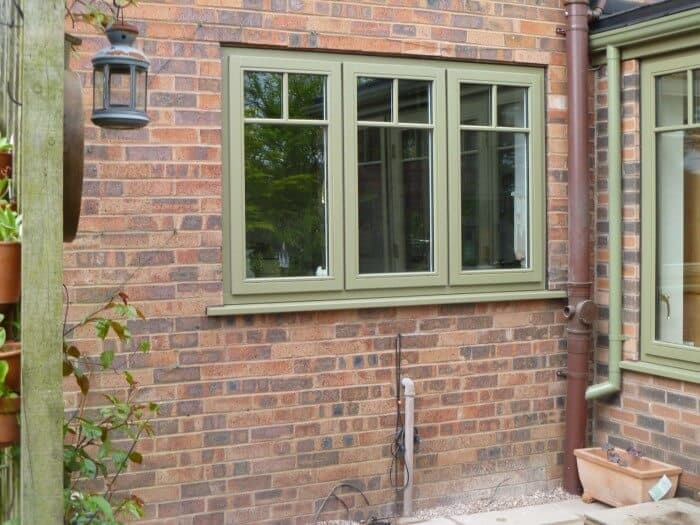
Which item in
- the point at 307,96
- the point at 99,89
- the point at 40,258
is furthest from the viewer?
the point at 307,96

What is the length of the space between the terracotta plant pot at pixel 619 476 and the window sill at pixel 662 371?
49 centimetres

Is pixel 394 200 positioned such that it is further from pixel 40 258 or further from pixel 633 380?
pixel 40 258

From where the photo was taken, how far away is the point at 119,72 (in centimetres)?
339

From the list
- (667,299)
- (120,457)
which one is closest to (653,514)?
(667,299)

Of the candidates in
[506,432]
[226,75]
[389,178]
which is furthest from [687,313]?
[226,75]

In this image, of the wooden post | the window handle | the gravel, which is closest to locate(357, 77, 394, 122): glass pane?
the window handle

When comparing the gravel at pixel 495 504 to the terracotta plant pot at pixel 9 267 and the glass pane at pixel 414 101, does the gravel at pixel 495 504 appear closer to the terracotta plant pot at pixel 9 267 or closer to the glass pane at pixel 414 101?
the glass pane at pixel 414 101

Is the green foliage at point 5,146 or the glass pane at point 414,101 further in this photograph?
the glass pane at point 414,101

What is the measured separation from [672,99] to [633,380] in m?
1.65

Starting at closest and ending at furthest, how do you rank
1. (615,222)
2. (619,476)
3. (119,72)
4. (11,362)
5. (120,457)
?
(11,362) → (119,72) → (120,457) → (619,476) → (615,222)

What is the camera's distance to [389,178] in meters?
5.44

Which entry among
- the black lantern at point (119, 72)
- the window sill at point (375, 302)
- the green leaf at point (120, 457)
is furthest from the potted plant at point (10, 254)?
the window sill at point (375, 302)

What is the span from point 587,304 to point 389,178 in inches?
55.3

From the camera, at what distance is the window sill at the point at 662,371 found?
5.23 meters
